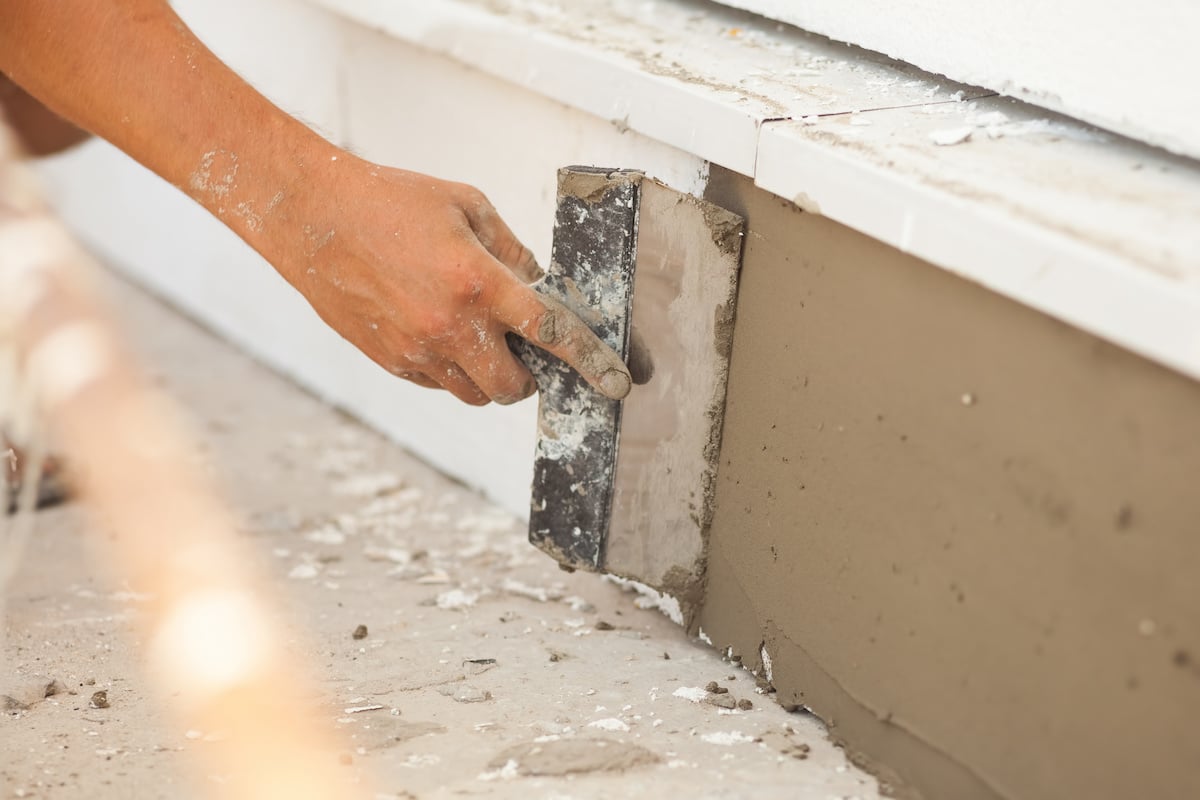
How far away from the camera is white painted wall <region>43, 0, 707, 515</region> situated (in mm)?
2037

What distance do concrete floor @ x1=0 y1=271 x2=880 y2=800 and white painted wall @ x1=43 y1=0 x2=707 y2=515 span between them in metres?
0.12

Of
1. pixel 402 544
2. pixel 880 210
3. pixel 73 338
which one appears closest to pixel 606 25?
pixel 880 210

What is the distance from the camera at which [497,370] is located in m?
1.66

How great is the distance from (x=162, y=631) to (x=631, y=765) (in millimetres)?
762

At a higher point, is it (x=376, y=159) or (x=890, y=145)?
(x=890, y=145)

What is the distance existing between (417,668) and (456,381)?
1.30 ft

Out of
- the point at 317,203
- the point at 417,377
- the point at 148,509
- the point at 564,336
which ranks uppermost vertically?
the point at 317,203

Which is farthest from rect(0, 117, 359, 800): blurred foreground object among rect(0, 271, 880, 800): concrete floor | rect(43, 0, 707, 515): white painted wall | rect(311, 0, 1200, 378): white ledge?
rect(311, 0, 1200, 378): white ledge

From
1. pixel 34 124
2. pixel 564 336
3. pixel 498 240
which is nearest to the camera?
pixel 564 336

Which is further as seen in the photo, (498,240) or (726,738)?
(498,240)

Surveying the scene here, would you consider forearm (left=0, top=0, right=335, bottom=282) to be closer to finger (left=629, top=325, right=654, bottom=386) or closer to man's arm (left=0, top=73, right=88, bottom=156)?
finger (left=629, top=325, right=654, bottom=386)

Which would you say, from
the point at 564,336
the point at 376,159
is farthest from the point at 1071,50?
the point at 376,159

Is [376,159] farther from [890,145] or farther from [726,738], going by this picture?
[726,738]

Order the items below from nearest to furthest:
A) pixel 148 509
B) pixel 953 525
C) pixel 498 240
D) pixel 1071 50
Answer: pixel 953 525
pixel 1071 50
pixel 498 240
pixel 148 509
